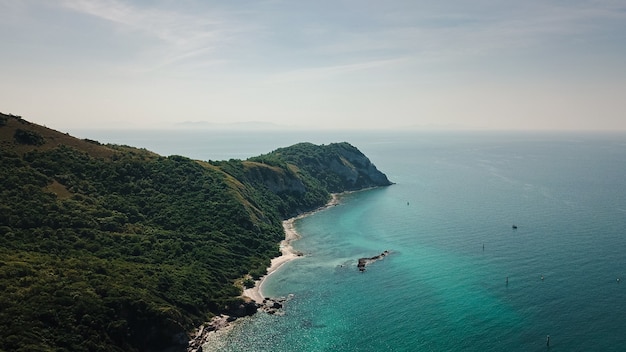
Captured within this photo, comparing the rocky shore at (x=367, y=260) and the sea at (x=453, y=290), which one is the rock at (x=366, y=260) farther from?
the sea at (x=453, y=290)

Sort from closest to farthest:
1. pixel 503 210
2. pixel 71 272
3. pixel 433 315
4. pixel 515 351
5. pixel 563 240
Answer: pixel 515 351 < pixel 71 272 < pixel 433 315 < pixel 563 240 < pixel 503 210

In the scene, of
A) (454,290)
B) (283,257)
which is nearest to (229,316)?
(283,257)

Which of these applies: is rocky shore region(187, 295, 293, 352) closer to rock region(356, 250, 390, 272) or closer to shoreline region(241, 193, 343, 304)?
shoreline region(241, 193, 343, 304)

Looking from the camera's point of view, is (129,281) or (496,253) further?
(496,253)

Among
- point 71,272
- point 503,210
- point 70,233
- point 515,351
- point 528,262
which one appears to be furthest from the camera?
point 503,210

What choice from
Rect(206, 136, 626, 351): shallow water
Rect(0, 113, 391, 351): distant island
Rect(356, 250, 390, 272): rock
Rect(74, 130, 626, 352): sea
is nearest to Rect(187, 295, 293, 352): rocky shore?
Rect(0, 113, 391, 351): distant island

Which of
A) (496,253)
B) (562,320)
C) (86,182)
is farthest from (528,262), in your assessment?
(86,182)

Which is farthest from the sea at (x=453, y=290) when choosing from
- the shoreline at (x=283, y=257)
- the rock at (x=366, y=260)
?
the shoreline at (x=283, y=257)

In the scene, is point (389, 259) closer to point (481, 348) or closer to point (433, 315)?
point (433, 315)

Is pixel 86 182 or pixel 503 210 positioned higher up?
pixel 86 182
